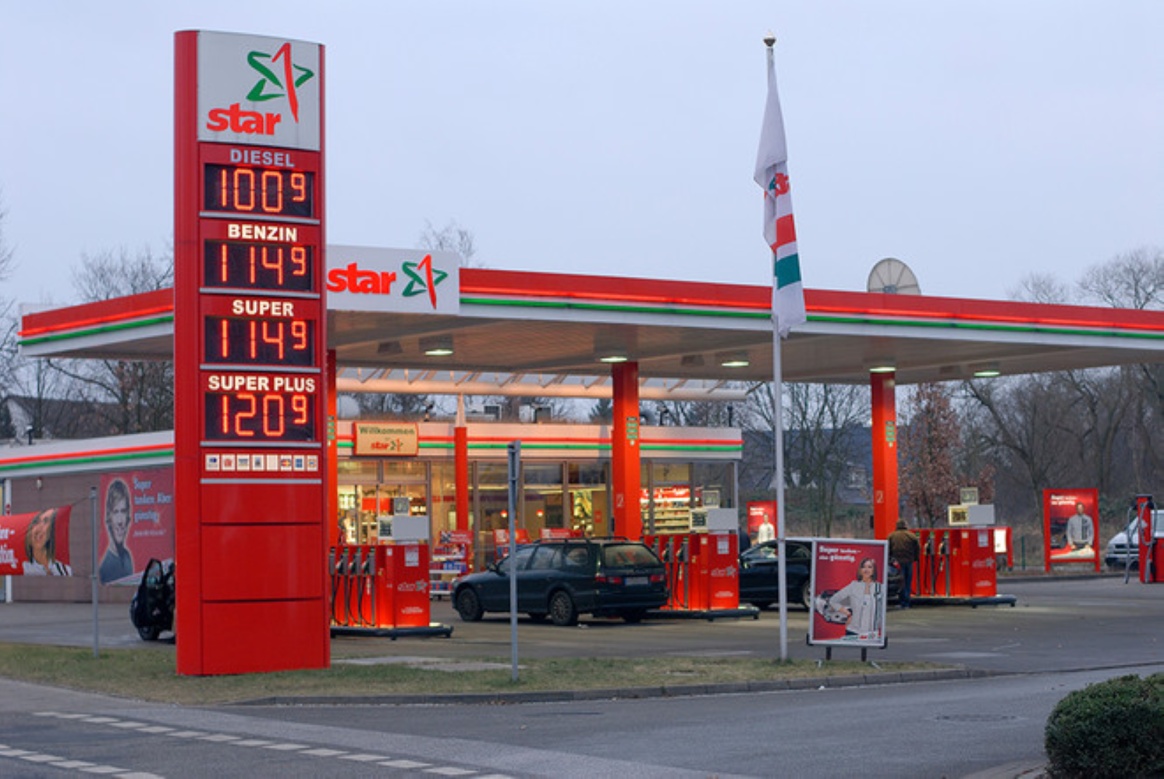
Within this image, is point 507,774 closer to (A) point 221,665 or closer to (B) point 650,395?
(A) point 221,665

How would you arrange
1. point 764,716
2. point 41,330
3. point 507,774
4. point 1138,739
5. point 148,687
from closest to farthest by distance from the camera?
point 1138,739 < point 507,774 < point 764,716 < point 148,687 < point 41,330

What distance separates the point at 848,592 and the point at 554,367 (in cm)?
1798

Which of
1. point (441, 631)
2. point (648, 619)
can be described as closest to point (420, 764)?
point (441, 631)

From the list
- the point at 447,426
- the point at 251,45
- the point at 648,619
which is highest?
the point at 251,45

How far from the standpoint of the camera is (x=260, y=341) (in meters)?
20.5

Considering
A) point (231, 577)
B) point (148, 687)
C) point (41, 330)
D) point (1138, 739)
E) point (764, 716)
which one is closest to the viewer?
point (1138, 739)

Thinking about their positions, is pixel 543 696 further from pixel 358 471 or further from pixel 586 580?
pixel 358 471

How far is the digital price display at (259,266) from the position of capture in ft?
66.5

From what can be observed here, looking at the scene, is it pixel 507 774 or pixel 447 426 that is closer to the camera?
pixel 507 774

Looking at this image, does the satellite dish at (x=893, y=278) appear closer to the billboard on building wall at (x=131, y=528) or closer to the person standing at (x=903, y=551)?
the person standing at (x=903, y=551)

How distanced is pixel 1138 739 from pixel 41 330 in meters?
23.5

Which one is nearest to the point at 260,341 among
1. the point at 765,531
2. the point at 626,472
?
the point at 626,472

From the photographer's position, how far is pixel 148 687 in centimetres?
1889

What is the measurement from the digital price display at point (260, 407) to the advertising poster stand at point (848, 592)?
629 cm
